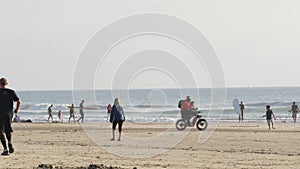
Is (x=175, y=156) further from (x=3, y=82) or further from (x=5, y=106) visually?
(x=3, y=82)

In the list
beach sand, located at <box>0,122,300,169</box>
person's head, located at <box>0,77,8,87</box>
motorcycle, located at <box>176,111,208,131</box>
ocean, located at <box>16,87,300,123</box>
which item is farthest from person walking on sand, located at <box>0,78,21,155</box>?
motorcycle, located at <box>176,111,208,131</box>

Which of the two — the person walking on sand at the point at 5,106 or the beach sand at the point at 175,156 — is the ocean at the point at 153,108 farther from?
the person walking on sand at the point at 5,106

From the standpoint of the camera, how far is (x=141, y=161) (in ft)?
47.3

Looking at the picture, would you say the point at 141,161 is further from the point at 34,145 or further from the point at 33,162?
the point at 34,145

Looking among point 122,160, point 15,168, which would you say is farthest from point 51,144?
point 15,168

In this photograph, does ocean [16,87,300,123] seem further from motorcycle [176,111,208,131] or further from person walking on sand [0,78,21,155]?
person walking on sand [0,78,21,155]

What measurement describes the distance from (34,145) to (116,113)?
3.42 m

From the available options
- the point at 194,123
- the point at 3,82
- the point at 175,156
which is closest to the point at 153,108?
the point at 194,123

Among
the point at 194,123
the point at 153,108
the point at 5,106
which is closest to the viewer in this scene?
the point at 5,106

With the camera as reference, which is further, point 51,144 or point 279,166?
point 51,144

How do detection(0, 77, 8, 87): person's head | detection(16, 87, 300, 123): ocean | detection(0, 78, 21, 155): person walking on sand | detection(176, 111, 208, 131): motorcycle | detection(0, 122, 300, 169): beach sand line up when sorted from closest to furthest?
detection(0, 122, 300, 169): beach sand < detection(0, 78, 21, 155): person walking on sand < detection(0, 77, 8, 87): person's head < detection(176, 111, 208, 131): motorcycle < detection(16, 87, 300, 123): ocean

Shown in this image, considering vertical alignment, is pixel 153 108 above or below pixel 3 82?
above

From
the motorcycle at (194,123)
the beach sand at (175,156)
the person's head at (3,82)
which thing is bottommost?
the beach sand at (175,156)

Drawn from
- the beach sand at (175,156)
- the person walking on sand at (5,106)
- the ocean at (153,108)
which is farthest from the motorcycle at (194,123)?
the person walking on sand at (5,106)
